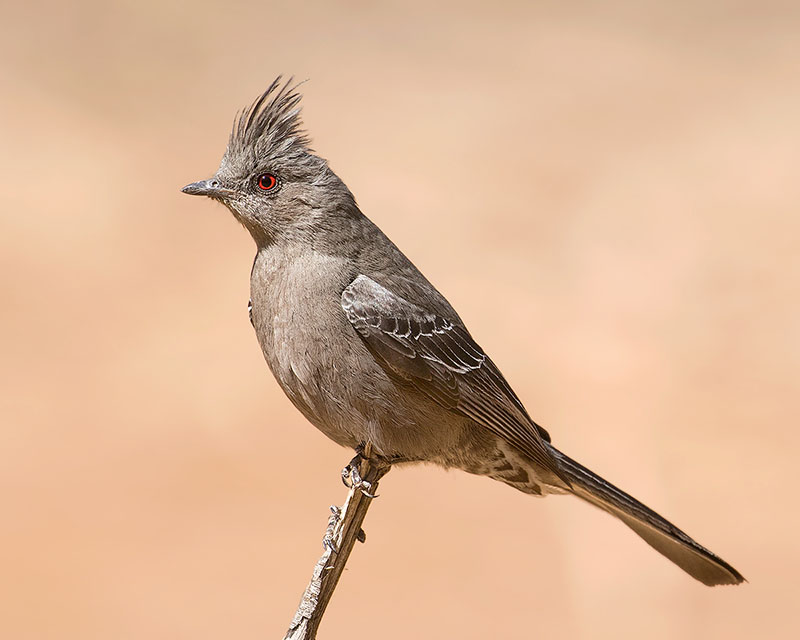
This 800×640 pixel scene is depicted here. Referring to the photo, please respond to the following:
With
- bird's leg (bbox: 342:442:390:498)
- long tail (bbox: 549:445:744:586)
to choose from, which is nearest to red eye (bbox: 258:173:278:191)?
bird's leg (bbox: 342:442:390:498)

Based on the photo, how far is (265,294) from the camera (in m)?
5.05

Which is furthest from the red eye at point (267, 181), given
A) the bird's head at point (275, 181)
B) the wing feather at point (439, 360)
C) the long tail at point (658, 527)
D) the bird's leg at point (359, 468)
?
the long tail at point (658, 527)

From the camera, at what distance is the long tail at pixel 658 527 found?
18.0 feet

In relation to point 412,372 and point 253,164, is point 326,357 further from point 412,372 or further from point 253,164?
point 253,164

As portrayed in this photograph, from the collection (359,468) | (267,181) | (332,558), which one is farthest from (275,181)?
(332,558)

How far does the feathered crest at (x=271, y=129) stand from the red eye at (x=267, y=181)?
0.37 feet

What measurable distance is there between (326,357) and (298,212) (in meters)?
0.85

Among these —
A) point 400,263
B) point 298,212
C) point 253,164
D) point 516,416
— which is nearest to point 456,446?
point 516,416

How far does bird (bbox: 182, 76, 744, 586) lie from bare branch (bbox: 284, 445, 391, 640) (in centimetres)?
26

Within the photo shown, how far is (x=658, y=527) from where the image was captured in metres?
5.50

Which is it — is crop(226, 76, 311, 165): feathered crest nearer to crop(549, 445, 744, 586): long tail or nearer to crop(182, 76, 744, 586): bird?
crop(182, 76, 744, 586): bird

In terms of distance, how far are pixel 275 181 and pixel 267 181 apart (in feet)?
0.14

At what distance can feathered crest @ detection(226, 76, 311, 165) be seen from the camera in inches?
204

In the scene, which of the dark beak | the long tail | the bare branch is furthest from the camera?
the long tail
